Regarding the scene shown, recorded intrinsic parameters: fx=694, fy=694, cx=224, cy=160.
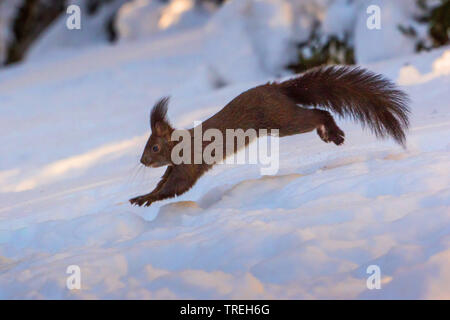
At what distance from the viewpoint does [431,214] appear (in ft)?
8.79

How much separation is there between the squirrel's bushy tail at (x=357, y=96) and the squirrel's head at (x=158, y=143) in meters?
0.63

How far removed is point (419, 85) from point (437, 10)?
6.50 ft

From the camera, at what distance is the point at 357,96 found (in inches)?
138

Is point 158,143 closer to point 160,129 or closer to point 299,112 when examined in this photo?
point 160,129

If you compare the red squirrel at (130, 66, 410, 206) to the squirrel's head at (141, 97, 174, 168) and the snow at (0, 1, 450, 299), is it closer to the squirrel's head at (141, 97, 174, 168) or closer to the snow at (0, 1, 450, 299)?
the squirrel's head at (141, 97, 174, 168)

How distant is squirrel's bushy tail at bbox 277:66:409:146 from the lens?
346 cm

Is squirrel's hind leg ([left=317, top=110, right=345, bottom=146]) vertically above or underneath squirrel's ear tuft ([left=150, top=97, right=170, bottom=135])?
underneath

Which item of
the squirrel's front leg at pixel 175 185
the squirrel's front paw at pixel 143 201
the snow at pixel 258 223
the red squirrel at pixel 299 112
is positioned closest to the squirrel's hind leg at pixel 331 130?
the red squirrel at pixel 299 112

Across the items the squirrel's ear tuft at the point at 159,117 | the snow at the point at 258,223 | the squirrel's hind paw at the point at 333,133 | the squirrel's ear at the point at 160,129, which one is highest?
the squirrel's ear tuft at the point at 159,117

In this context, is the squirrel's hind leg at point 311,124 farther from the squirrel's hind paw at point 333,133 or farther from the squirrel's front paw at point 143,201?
the squirrel's front paw at point 143,201

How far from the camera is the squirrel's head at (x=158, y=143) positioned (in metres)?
3.54

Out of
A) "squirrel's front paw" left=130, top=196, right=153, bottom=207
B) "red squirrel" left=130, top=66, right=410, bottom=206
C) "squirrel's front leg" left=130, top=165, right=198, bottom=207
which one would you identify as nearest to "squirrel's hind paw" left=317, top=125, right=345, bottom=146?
"red squirrel" left=130, top=66, right=410, bottom=206

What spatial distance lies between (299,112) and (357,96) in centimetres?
31
